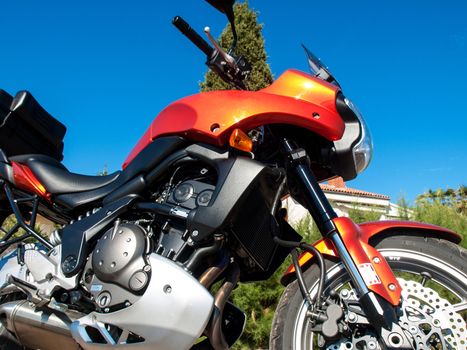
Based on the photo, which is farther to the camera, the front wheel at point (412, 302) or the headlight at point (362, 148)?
the headlight at point (362, 148)

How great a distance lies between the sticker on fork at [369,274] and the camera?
5.96 ft

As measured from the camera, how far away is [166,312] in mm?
1867

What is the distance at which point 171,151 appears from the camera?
2221 mm

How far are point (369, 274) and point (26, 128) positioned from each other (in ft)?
7.60

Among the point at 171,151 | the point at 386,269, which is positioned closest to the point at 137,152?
the point at 171,151

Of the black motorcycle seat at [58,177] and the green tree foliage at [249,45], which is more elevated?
the green tree foliage at [249,45]

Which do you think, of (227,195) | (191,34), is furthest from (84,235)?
(191,34)

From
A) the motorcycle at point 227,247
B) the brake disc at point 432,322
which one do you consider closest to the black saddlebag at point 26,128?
Answer: the motorcycle at point 227,247

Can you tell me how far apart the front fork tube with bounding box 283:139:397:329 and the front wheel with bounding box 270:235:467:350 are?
0.09m

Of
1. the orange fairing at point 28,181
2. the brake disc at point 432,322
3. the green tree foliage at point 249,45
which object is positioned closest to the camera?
the brake disc at point 432,322

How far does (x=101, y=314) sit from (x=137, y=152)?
0.86m

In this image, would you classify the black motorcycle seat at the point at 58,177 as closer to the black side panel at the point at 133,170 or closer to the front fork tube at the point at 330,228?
the black side panel at the point at 133,170

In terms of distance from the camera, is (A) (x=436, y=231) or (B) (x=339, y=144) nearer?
(A) (x=436, y=231)

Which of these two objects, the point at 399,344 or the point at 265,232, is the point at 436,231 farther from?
the point at 265,232
